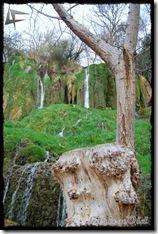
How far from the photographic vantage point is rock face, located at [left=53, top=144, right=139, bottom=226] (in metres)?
1.81

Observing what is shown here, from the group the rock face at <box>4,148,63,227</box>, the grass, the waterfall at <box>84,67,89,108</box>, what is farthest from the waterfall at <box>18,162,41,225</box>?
the waterfall at <box>84,67,89,108</box>

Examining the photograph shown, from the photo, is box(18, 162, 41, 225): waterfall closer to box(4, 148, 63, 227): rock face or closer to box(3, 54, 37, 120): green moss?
box(4, 148, 63, 227): rock face

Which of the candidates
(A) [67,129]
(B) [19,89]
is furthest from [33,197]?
(B) [19,89]

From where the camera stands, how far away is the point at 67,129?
7.20 ft

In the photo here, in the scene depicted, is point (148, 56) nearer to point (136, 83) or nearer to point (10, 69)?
point (136, 83)

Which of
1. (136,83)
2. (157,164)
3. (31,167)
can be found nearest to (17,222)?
(31,167)

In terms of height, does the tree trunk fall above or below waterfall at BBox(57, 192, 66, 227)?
above

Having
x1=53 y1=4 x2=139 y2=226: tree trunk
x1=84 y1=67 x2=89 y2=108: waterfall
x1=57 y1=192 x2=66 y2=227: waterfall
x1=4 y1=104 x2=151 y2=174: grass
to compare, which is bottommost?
x1=57 y1=192 x2=66 y2=227: waterfall

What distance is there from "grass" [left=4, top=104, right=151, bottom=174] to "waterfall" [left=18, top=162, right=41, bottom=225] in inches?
4.1

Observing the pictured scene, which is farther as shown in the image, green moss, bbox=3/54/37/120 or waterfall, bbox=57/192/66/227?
green moss, bbox=3/54/37/120

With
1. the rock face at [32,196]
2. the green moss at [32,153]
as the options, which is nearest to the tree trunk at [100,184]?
the rock face at [32,196]

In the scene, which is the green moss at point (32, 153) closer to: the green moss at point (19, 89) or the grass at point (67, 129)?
the grass at point (67, 129)

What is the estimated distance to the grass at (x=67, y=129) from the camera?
2096 millimetres

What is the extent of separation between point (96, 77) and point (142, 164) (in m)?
0.50
